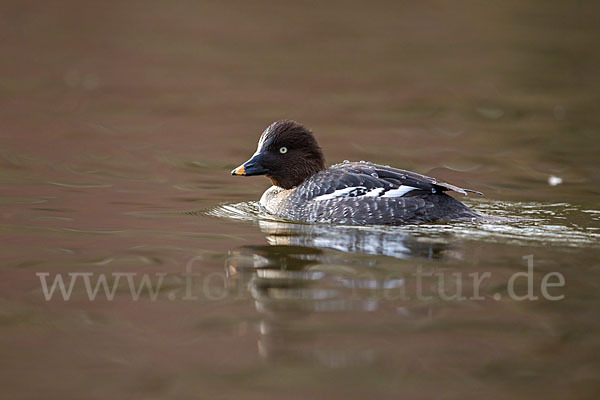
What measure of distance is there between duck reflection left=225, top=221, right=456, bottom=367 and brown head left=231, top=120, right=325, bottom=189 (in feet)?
3.17

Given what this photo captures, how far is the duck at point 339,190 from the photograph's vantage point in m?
8.20

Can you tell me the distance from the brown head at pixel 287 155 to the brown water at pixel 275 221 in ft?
2.01

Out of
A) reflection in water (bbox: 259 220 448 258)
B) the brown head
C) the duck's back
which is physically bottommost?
reflection in water (bbox: 259 220 448 258)

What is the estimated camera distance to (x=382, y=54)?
61.1 feet

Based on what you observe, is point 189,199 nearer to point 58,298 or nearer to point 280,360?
point 58,298

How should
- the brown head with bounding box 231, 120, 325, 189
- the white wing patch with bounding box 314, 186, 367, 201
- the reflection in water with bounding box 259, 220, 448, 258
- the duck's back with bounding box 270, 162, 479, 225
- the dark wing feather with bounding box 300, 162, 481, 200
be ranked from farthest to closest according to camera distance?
the brown head with bounding box 231, 120, 325, 189, the white wing patch with bounding box 314, 186, 367, 201, the dark wing feather with bounding box 300, 162, 481, 200, the duck's back with bounding box 270, 162, 479, 225, the reflection in water with bounding box 259, 220, 448, 258

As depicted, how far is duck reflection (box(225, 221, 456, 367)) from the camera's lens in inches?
209

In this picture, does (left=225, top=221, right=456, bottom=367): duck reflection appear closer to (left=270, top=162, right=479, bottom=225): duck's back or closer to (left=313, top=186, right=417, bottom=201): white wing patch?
(left=270, top=162, right=479, bottom=225): duck's back

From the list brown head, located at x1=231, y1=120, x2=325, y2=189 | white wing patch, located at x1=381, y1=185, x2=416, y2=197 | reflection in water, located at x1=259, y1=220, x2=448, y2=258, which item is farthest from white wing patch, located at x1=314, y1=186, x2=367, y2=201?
brown head, located at x1=231, y1=120, x2=325, y2=189

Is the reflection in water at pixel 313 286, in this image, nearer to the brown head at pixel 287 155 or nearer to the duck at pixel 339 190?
the duck at pixel 339 190

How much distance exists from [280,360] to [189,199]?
4.57 m

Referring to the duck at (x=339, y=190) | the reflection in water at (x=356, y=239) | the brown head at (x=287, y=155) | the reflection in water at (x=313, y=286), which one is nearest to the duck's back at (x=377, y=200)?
the duck at (x=339, y=190)

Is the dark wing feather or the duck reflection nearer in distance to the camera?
the duck reflection

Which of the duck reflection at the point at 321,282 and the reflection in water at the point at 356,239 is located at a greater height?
the reflection in water at the point at 356,239
